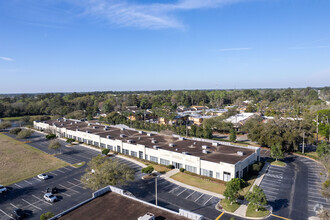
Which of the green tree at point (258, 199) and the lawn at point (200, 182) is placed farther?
the lawn at point (200, 182)

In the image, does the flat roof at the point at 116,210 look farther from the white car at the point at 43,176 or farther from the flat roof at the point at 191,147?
the white car at the point at 43,176

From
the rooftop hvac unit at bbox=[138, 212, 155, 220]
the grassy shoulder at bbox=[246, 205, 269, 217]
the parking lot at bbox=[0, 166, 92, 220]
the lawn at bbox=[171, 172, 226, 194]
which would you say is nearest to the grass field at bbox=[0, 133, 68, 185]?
the parking lot at bbox=[0, 166, 92, 220]

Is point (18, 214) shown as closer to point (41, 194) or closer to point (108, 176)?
point (41, 194)

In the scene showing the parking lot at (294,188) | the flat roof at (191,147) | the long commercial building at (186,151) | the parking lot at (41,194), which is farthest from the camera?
the flat roof at (191,147)

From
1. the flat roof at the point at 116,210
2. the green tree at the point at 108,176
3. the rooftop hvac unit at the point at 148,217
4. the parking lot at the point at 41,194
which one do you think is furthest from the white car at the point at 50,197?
the rooftop hvac unit at the point at 148,217

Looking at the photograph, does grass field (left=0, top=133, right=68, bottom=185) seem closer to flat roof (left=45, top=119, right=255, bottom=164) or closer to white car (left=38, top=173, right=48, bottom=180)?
white car (left=38, top=173, right=48, bottom=180)
